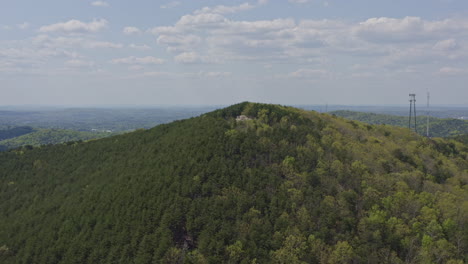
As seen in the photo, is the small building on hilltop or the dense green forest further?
the small building on hilltop

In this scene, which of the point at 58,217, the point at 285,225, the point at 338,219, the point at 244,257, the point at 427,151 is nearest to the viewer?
the point at 244,257

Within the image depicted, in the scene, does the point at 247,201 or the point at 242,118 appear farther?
the point at 242,118

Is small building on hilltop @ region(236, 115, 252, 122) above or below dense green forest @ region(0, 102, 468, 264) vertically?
above

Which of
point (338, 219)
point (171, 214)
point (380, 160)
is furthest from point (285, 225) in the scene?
point (380, 160)

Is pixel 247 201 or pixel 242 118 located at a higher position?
pixel 242 118

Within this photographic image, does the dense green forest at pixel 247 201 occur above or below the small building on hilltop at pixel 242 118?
below

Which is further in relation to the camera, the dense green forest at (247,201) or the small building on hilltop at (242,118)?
the small building on hilltop at (242,118)

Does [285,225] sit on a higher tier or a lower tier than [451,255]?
higher

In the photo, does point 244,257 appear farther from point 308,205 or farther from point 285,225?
point 308,205
